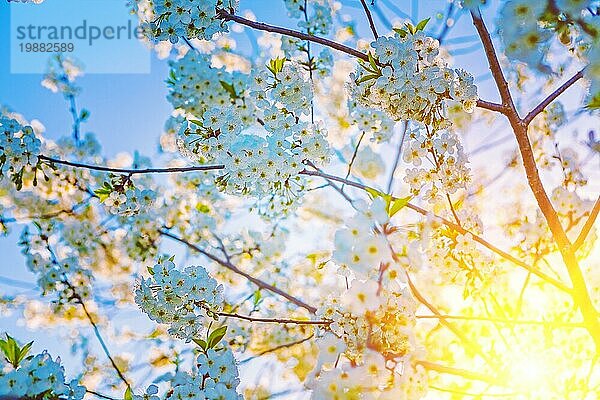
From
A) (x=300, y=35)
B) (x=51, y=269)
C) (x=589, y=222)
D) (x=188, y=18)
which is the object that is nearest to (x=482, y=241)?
(x=589, y=222)

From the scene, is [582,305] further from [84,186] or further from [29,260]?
[29,260]

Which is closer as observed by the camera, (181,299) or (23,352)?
(23,352)

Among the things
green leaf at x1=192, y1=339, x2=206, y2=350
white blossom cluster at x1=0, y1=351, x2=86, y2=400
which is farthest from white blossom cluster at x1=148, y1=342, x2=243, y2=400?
white blossom cluster at x1=0, y1=351, x2=86, y2=400

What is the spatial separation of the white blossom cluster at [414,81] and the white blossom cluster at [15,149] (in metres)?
1.99

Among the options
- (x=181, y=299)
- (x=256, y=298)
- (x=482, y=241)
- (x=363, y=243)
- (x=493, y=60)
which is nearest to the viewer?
(x=363, y=243)

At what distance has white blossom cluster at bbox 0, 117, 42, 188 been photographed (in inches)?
135

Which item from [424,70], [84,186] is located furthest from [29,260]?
[424,70]

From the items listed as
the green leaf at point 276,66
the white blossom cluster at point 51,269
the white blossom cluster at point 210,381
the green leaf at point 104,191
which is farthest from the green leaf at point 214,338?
the white blossom cluster at point 51,269

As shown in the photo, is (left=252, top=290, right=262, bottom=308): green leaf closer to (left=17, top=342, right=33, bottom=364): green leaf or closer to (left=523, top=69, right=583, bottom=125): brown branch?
(left=17, top=342, right=33, bottom=364): green leaf

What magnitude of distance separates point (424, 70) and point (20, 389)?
216 cm

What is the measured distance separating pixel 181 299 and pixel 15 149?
136 centimetres

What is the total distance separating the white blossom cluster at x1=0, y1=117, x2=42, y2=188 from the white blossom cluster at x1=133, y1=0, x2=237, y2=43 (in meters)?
1.16

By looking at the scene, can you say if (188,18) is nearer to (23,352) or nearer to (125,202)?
(125,202)

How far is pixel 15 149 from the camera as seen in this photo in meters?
3.41
